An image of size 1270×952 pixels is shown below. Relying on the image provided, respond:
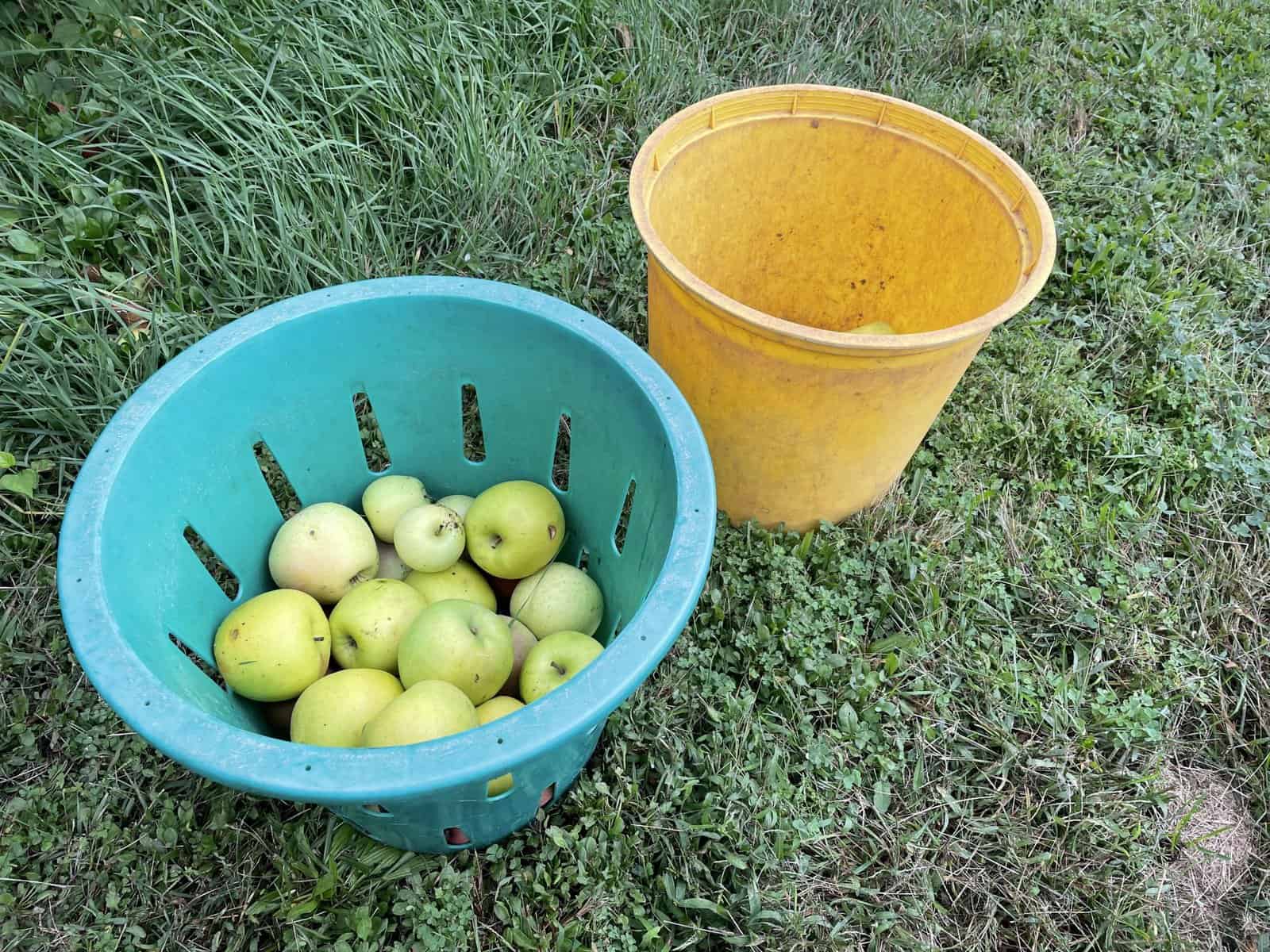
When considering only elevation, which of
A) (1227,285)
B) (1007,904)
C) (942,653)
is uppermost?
(1227,285)

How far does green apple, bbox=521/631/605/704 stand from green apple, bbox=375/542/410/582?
0.46 meters

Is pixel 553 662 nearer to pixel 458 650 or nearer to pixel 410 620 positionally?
pixel 458 650

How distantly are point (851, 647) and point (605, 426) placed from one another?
838mm

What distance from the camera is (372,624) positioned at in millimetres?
1626

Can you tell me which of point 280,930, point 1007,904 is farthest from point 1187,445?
point 280,930

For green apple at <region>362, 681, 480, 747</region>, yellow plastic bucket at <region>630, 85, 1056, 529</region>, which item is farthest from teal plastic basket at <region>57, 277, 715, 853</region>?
yellow plastic bucket at <region>630, 85, 1056, 529</region>

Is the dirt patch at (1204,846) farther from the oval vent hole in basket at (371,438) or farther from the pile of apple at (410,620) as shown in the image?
the oval vent hole in basket at (371,438)

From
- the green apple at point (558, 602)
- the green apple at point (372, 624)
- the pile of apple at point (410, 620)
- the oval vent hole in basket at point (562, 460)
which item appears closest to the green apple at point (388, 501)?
the pile of apple at point (410, 620)

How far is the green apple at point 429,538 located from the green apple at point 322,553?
3.7 inches

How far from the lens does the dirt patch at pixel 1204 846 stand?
1.68 m

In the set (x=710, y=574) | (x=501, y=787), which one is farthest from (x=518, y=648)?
(x=710, y=574)

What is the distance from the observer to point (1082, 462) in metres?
2.42

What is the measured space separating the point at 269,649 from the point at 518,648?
1.57ft

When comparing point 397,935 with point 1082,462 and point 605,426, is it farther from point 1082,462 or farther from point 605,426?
point 1082,462
